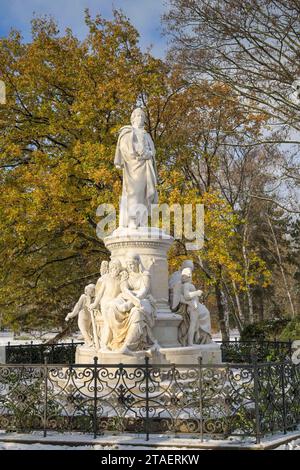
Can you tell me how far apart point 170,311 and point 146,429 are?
4527mm

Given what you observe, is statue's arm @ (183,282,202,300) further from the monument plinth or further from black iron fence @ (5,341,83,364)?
black iron fence @ (5,341,83,364)

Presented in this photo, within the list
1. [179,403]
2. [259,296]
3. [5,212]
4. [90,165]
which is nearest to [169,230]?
[90,165]

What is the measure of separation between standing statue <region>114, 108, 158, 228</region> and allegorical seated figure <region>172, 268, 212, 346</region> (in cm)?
172

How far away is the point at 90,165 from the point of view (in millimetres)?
18219

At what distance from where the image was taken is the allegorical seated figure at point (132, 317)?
10570mm

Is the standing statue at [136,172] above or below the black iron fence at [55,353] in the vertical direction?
above

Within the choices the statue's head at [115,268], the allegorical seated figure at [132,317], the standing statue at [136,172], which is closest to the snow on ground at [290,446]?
the allegorical seated figure at [132,317]

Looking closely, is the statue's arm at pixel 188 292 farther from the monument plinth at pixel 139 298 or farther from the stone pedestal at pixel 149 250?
the stone pedestal at pixel 149 250

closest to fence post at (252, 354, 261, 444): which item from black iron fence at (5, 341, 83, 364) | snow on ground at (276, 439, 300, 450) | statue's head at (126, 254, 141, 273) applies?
snow on ground at (276, 439, 300, 450)

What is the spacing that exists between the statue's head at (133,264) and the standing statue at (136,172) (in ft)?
3.93

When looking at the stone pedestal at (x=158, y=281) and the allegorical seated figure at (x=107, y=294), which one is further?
the stone pedestal at (x=158, y=281)

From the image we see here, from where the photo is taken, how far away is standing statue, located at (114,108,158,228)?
498 inches

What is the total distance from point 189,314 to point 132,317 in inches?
76.5
